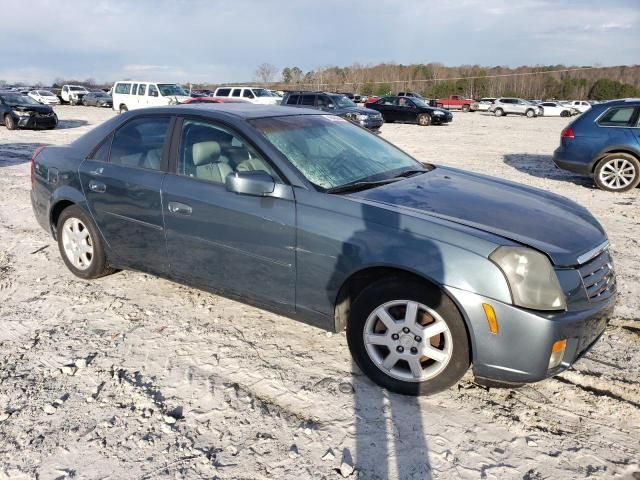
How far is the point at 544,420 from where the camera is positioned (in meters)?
2.76

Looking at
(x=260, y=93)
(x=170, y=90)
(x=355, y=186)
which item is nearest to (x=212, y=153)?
(x=355, y=186)

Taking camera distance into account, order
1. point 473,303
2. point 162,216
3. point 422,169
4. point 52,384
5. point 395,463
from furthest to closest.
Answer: point 422,169, point 162,216, point 52,384, point 473,303, point 395,463

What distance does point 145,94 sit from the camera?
86.2 feet

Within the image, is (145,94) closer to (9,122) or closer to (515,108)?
(9,122)

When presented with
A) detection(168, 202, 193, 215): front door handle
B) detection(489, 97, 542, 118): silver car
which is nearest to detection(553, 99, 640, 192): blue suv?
detection(168, 202, 193, 215): front door handle

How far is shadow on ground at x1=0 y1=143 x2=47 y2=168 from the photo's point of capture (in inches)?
458

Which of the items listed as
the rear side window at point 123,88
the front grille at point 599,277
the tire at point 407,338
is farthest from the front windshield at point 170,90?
the front grille at point 599,277

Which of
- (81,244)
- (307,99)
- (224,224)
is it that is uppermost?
(307,99)

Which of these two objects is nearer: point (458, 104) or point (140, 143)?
point (140, 143)

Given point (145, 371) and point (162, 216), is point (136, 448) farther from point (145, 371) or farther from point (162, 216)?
point (162, 216)

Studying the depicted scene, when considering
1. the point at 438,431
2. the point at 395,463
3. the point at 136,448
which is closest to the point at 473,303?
the point at 438,431

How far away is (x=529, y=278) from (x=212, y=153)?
7.38 ft

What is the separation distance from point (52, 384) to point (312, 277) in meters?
1.68

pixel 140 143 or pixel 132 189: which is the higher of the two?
pixel 140 143
